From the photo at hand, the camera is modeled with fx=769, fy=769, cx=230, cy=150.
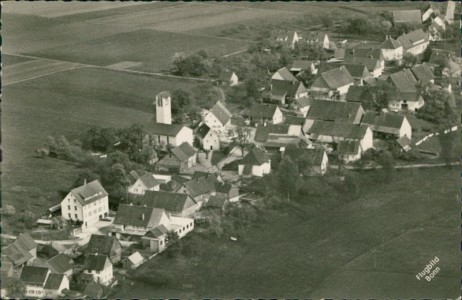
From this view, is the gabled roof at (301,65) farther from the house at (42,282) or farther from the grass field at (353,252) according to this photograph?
the house at (42,282)

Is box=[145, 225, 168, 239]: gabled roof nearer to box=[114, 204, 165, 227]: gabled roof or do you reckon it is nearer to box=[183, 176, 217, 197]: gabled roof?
box=[114, 204, 165, 227]: gabled roof

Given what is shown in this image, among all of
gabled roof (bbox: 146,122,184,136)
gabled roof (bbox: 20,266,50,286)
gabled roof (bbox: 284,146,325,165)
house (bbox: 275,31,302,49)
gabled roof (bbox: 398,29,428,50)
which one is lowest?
gabled roof (bbox: 20,266,50,286)

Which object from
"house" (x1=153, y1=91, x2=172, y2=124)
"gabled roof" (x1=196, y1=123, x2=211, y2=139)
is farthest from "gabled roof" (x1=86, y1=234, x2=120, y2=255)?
"house" (x1=153, y1=91, x2=172, y2=124)

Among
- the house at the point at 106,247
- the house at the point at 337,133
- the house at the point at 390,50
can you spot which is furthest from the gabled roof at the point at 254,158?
the house at the point at 390,50

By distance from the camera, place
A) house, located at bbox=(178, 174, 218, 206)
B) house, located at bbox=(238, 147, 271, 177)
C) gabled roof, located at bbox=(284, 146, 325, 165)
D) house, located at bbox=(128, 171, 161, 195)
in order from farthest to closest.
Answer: gabled roof, located at bbox=(284, 146, 325, 165), house, located at bbox=(238, 147, 271, 177), house, located at bbox=(128, 171, 161, 195), house, located at bbox=(178, 174, 218, 206)

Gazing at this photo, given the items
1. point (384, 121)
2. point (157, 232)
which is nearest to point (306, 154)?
point (384, 121)
